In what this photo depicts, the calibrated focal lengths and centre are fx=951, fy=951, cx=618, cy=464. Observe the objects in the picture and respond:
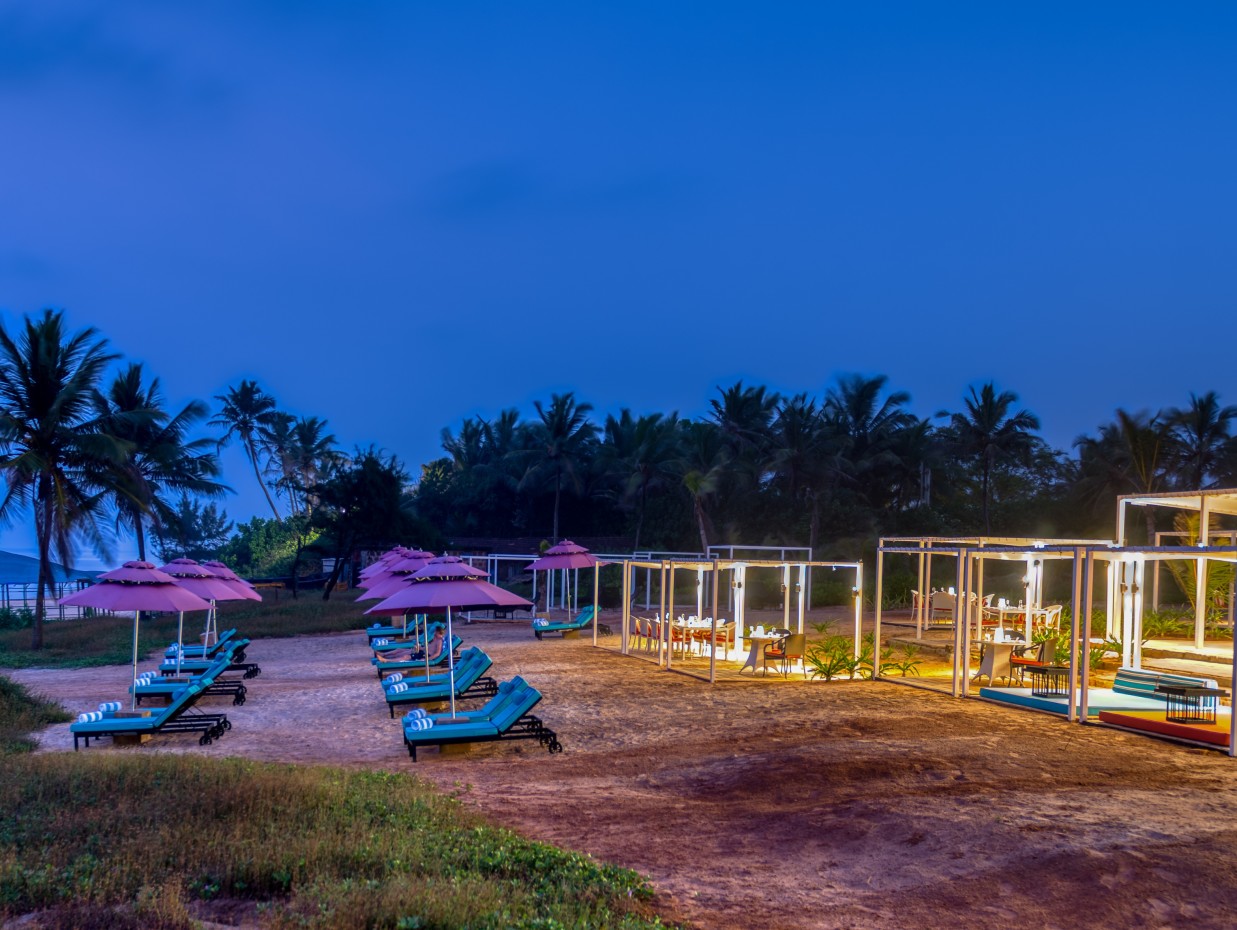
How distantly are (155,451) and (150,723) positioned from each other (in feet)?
56.3

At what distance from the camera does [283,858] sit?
5773 millimetres

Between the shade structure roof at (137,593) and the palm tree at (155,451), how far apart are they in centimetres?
1338

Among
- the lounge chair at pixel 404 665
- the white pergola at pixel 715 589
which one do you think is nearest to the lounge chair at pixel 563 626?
the white pergola at pixel 715 589

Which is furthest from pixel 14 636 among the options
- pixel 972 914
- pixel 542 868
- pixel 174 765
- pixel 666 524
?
pixel 666 524

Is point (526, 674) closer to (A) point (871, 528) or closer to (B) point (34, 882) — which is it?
(B) point (34, 882)

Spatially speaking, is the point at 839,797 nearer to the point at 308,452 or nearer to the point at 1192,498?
the point at 1192,498

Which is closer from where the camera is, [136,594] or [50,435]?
[136,594]

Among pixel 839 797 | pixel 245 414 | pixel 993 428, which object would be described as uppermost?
pixel 245 414

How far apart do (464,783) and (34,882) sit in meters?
3.92

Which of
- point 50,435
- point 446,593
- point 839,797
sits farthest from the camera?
point 50,435

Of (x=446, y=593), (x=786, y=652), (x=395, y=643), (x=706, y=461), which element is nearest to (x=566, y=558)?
(x=395, y=643)

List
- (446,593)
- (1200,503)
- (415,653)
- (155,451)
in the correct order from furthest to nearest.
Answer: (155,451) < (415,653) < (1200,503) < (446,593)

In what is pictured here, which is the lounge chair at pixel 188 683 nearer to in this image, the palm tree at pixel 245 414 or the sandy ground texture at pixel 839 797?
the sandy ground texture at pixel 839 797

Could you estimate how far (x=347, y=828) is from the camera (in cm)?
644
